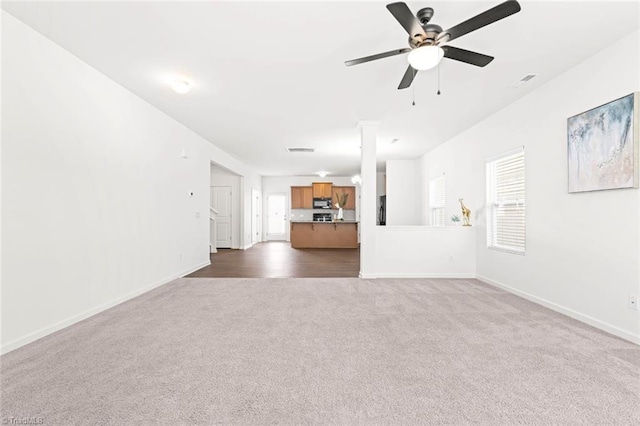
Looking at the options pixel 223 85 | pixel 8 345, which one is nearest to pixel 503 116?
pixel 223 85

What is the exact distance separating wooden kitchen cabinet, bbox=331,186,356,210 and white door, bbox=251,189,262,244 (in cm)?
283

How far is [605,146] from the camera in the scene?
2.82m

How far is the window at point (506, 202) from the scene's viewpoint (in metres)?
4.15

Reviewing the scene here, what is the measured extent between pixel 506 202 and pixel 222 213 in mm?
7861

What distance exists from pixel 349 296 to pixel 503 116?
133 inches

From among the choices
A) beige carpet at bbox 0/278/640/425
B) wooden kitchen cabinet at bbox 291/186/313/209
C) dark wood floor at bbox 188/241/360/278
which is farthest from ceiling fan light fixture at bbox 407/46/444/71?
wooden kitchen cabinet at bbox 291/186/313/209

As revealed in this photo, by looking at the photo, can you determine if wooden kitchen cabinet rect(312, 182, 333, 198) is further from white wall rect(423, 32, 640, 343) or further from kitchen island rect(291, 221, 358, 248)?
white wall rect(423, 32, 640, 343)

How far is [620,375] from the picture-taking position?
2.04 meters

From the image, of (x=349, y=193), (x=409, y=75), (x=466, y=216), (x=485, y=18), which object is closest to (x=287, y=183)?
(x=349, y=193)

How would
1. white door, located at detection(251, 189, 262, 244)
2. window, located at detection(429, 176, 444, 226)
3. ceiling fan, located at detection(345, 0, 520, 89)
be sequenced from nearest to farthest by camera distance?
ceiling fan, located at detection(345, 0, 520, 89) < window, located at detection(429, 176, 444, 226) < white door, located at detection(251, 189, 262, 244)

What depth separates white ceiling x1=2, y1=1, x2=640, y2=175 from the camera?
2.33 meters

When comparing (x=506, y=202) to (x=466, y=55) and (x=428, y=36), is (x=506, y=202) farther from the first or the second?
(x=428, y=36)

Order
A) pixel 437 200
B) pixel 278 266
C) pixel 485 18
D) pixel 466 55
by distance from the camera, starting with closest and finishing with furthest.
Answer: pixel 485 18 < pixel 466 55 < pixel 278 266 < pixel 437 200

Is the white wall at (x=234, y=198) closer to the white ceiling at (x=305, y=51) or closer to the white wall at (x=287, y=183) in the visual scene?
the white wall at (x=287, y=183)
